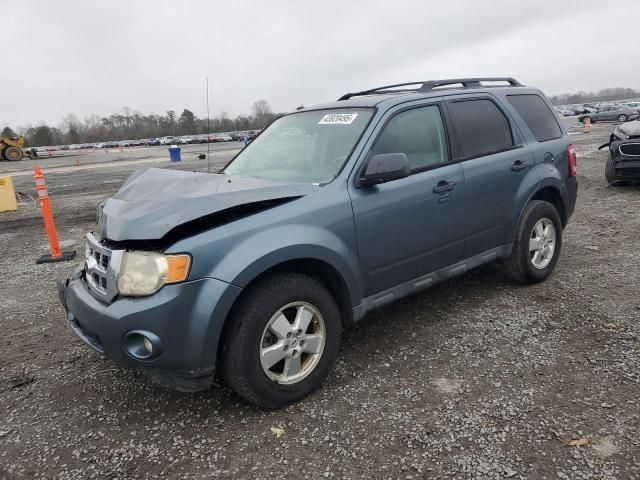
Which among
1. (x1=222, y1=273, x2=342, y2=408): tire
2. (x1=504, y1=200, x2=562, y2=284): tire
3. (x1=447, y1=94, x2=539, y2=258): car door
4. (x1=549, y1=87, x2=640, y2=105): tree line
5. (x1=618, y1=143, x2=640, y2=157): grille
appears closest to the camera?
(x1=222, y1=273, x2=342, y2=408): tire

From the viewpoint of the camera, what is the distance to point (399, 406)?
9.64 feet

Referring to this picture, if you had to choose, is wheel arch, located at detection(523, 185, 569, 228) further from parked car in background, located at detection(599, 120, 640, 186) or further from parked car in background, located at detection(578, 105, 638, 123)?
parked car in background, located at detection(578, 105, 638, 123)

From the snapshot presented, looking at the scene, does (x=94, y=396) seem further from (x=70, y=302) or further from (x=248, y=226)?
(x=248, y=226)

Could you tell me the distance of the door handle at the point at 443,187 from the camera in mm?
3654

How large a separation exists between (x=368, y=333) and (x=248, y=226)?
64.8 inches

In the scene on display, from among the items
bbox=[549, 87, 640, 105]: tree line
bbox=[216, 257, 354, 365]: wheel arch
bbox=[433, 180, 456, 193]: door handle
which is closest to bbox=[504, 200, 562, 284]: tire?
bbox=[433, 180, 456, 193]: door handle

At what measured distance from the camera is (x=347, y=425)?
2791mm

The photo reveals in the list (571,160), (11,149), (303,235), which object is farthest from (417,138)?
(11,149)

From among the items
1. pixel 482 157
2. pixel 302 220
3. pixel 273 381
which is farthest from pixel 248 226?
pixel 482 157

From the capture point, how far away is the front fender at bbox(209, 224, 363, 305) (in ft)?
8.66

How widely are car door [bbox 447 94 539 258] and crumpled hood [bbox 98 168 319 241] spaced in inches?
59.9

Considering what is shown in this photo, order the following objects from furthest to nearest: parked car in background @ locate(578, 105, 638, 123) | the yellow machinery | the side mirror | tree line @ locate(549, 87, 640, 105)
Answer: tree line @ locate(549, 87, 640, 105) < parked car in background @ locate(578, 105, 638, 123) < the yellow machinery < the side mirror

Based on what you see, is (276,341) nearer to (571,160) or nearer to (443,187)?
(443,187)

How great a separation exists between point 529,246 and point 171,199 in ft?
10.7
